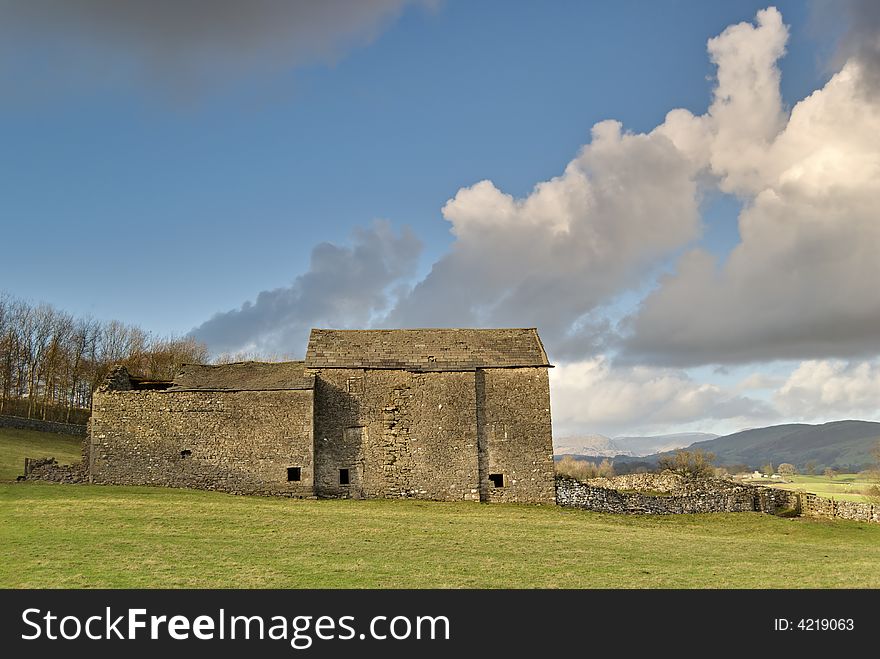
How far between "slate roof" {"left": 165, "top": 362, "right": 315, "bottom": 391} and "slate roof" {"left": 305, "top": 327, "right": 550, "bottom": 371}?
57.1 inches

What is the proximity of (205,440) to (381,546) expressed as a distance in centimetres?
2014

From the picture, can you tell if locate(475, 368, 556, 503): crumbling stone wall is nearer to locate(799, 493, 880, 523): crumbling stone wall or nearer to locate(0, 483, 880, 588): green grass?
locate(0, 483, 880, 588): green grass

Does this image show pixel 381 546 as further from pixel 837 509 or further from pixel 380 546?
pixel 837 509

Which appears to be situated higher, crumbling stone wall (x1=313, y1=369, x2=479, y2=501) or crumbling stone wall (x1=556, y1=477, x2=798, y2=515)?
crumbling stone wall (x1=313, y1=369, x2=479, y2=501)

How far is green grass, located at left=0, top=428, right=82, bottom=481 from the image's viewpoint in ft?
148

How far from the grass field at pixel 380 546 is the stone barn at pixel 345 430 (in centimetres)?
260

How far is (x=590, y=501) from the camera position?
38750 mm

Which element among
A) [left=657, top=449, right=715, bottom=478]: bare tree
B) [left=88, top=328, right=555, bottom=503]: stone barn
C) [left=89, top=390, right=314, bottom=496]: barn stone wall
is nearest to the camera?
[left=89, top=390, right=314, bottom=496]: barn stone wall

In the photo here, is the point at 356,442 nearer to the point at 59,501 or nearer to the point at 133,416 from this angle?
the point at 133,416

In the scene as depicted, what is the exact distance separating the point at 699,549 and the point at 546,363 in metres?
18.1

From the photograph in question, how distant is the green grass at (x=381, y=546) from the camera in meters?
16.5

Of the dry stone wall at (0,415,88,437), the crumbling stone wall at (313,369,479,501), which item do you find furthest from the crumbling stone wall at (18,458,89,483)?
the dry stone wall at (0,415,88,437)
